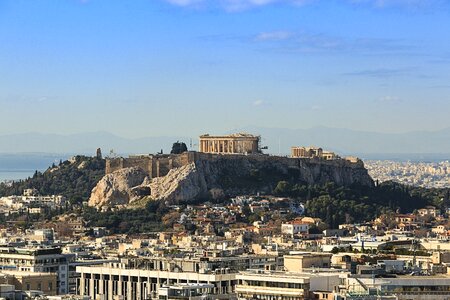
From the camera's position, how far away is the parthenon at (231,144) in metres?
151

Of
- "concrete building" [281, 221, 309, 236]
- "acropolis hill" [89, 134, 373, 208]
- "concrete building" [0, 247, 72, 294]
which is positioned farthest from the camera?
"acropolis hill" [89, 134, 373, 208]

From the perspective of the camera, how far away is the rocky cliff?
134 metres

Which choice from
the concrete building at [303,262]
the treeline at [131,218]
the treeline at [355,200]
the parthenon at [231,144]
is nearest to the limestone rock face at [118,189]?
the treeline at [131,218]

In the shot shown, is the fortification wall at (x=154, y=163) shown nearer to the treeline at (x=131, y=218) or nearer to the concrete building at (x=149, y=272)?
the treeline at (x=131, y=218)

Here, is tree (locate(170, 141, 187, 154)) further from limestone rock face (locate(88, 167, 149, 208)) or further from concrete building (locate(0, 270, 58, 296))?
concrete building (locate(0, 270, 58, 296))

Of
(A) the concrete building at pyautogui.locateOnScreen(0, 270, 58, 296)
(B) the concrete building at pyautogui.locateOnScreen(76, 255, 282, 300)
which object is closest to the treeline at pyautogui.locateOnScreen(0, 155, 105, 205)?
(B) the concrete building at pyautogui.locateOnScreen(76, 255, 282, 300)

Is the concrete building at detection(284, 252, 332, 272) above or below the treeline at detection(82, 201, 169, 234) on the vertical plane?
below

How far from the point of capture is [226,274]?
61875 mm

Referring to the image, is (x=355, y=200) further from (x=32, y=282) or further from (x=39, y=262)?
(x=32, y=282)

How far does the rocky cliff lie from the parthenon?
19.0 feet

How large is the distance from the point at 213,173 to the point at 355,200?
1180 centimetres

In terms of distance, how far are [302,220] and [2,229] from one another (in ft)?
70.9

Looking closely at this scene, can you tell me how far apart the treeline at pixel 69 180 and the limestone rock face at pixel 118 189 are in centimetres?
1104

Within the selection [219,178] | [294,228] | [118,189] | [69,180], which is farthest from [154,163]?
[294,228]
